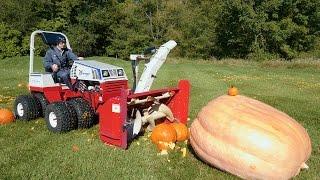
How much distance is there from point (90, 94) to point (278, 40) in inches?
1794

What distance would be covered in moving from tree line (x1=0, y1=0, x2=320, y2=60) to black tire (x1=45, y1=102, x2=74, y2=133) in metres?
44.7

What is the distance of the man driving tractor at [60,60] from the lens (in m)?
9.45

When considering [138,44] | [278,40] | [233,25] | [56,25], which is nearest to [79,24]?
[56,25]

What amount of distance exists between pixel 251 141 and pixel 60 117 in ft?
12.7

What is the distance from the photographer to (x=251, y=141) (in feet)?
20.6

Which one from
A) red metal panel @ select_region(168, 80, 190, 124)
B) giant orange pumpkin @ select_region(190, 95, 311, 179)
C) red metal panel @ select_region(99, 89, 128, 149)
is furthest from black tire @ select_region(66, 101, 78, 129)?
giant orange pumpkin @ select_region(190, 95, 311, 179)

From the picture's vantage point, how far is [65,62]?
10039 mm

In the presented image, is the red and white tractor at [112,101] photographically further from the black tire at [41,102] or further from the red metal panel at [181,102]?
the black tire at [41,102]

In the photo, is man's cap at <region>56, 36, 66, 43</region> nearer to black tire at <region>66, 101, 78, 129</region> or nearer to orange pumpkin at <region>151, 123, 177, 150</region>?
black tire at <region>66, 101, 78, 129</region>

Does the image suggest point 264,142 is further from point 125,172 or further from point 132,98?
point 132,98

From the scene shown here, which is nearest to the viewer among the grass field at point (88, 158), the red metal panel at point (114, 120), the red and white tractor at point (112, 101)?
the grass field at point (88, 158)

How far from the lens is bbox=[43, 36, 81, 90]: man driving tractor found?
945cm

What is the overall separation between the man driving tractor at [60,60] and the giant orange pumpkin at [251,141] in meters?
3.49

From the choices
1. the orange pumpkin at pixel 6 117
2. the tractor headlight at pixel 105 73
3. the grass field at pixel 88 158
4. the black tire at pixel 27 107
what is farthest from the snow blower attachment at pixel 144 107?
the orange pumpkin at pixel 6 117
